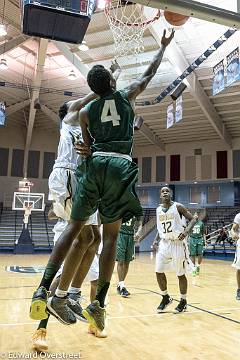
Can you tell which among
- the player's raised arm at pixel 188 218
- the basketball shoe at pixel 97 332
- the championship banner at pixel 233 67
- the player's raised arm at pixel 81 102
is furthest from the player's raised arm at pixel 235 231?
the championship banner at pixel 233 67

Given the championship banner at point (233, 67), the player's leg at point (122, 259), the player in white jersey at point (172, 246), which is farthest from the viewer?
the championship banner at point (233, 67)

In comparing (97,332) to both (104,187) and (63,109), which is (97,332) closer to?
(104,187)

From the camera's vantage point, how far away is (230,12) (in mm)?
2668

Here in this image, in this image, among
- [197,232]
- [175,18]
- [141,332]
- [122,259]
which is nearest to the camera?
[175,18]

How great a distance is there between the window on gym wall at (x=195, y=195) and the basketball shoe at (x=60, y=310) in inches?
1009

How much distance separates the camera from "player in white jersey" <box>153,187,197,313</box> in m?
5.46

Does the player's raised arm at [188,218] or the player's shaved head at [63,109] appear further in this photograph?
the player's raised arm at [188,218]

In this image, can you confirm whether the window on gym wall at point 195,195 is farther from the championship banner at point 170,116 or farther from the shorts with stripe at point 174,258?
the shorts with stripe at point 174,258

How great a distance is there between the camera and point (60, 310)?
264 centimetres

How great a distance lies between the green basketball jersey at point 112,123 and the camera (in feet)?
9.07

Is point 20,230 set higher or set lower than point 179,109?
lower

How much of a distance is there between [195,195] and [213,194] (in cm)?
134

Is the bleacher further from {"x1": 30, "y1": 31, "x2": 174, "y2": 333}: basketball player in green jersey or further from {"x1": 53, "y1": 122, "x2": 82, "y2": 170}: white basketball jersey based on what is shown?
{"x1": 30, "y1": 31, "x2": 174, "y2": 333}: basketball player in green jersey

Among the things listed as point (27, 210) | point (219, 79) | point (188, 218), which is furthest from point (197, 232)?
point (27, 210)
